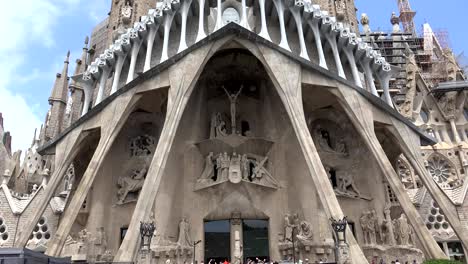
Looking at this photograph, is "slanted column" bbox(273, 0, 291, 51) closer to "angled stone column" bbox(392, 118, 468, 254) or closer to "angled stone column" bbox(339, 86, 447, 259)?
"angled stone column" bbox(339, 86, 447, 259)

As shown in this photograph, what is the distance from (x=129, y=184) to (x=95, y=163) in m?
2.72

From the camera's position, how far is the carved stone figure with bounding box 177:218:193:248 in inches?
633

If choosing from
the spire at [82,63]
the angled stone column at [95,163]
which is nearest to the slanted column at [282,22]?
the angled stone column at [95,163]

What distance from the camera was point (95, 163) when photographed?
15.3 meters

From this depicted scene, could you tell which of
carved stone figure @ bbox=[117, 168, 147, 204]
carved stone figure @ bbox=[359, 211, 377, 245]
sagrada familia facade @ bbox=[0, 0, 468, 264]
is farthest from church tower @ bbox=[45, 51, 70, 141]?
carved stone figure @ bbox=[359, 211, 377, 245]

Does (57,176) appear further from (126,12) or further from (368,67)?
(368,67)

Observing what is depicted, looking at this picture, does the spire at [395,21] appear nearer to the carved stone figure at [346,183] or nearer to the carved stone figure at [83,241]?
the carved stone figure at [346,183]

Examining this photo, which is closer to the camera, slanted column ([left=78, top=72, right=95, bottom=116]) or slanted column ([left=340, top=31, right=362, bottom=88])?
slanted column ([left=340, top=31, right=362, bottom=88])

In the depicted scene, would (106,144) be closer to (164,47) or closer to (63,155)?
(63,155)

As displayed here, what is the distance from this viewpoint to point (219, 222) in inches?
680

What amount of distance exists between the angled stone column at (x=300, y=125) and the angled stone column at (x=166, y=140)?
3140 millimetres

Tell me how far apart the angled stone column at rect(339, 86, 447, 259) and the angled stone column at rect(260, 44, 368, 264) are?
2161mm

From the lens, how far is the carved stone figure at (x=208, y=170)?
17.7 metres

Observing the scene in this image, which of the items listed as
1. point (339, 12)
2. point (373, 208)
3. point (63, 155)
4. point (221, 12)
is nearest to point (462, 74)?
point (339, 12)
